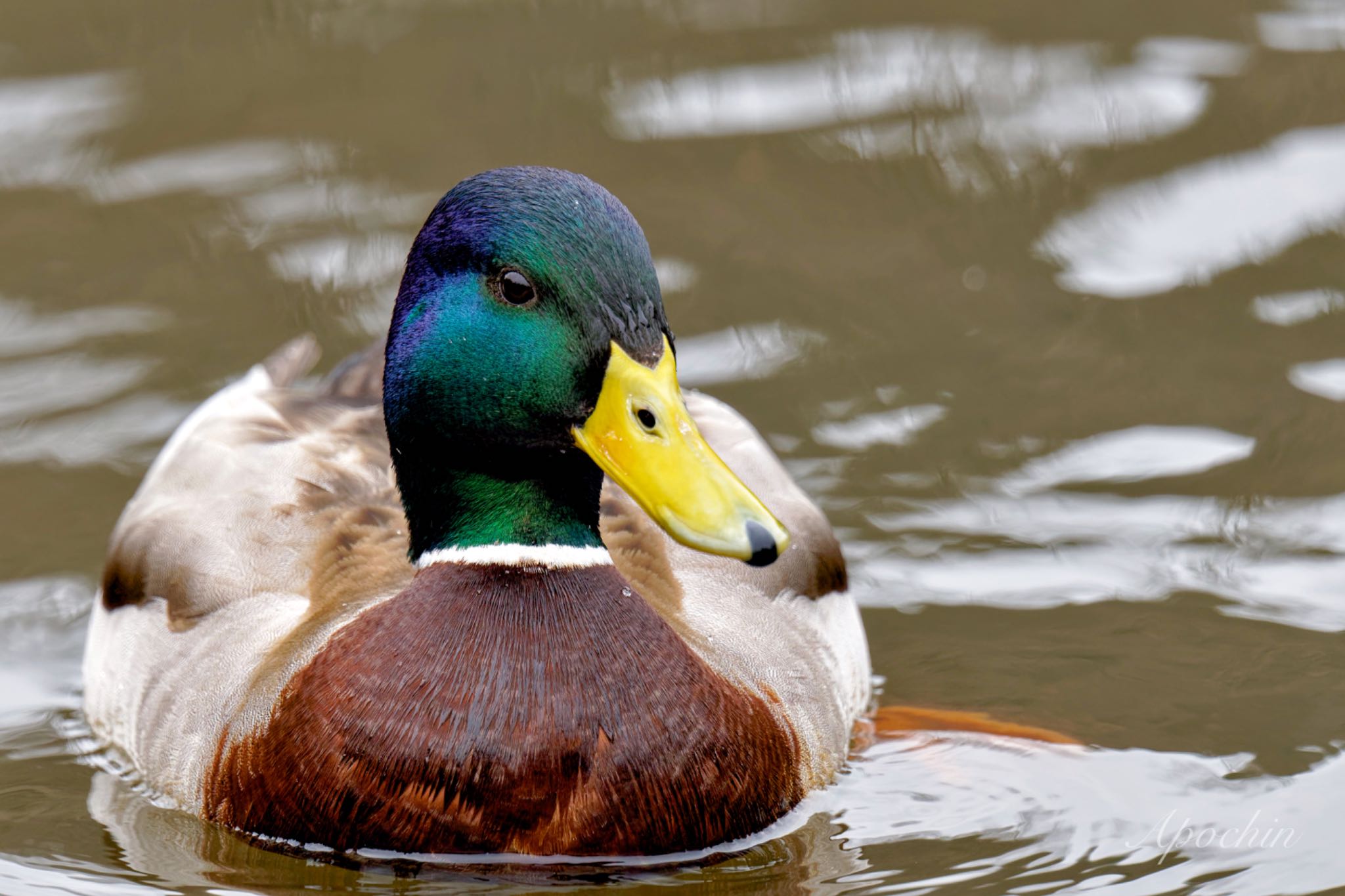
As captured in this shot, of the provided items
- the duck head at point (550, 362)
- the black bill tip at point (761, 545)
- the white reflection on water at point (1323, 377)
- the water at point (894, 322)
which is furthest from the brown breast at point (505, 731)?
the white reflection on water at point (1323, 377)

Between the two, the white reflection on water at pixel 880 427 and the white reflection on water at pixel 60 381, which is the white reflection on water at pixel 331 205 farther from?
the white reflection on water at pixel 880 427

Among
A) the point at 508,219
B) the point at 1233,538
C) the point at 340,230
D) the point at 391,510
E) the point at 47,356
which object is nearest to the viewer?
the point at 508,219

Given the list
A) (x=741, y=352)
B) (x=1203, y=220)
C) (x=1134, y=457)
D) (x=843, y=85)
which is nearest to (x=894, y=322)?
(x=741, y=352)

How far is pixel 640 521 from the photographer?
19.2 feet

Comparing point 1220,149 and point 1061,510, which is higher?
point 1220,149

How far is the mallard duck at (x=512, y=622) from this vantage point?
184 inches

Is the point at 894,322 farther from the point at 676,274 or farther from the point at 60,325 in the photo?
the point at 60,325

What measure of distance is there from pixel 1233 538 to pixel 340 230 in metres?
3.89

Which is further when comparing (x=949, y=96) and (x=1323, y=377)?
(x=949, y=96)

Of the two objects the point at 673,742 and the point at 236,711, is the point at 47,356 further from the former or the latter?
the point at 673,742

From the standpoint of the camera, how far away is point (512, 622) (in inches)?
195

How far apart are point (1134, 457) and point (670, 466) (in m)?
3.41

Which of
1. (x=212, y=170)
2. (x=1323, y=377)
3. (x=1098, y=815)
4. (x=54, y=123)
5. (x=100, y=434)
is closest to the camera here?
(x=1098, y=815)

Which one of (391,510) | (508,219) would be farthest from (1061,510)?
(508,219)
